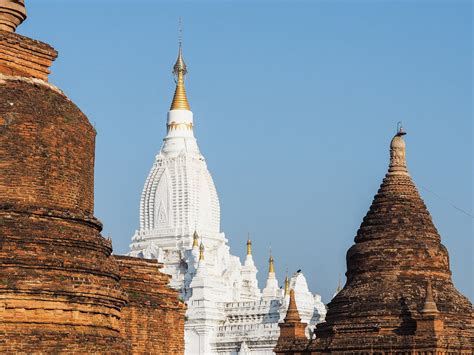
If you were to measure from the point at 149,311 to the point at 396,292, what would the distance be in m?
10.6

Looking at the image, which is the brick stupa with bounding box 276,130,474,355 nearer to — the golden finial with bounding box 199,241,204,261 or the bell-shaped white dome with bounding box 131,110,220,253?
the golden finial with bounding box 199,241,204,261

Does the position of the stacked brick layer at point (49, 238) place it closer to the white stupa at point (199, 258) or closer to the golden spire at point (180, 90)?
the white stupa at point (199, 258)

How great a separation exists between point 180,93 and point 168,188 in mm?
7054

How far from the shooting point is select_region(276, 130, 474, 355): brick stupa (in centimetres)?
3566

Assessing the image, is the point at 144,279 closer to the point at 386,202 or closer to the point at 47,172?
the point at 47,172

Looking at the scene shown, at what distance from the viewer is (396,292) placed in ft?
122

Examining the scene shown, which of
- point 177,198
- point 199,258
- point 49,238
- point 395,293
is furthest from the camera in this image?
point 177,198

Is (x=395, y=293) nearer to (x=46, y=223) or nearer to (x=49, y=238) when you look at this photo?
(x=46, y=223)

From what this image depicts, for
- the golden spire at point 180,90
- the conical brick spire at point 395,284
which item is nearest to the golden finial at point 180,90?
the golden spire at point 180,90

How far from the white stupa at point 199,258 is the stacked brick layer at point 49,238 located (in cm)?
5671

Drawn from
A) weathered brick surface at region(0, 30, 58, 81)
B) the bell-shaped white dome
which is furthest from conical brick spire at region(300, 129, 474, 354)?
the bell-shaped white dome

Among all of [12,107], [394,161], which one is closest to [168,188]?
[394,161]

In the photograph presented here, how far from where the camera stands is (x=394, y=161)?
1571 inches

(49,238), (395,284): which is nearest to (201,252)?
(395,284)
